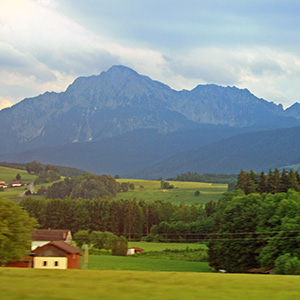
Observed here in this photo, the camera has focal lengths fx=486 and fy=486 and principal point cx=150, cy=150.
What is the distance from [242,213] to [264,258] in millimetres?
11231

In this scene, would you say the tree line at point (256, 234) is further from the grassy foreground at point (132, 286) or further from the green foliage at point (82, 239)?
the green foliage at point (82, 239)

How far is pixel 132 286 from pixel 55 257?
3790 cm

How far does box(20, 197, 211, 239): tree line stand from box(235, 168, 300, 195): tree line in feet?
81.6

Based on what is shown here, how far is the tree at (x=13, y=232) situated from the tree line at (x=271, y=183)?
191 feet

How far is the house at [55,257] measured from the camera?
4922 cm

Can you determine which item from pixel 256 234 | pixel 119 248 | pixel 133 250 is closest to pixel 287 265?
pixel 256 234

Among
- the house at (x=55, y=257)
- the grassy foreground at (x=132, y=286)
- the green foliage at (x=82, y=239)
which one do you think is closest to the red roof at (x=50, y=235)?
the green foliage at (x=82, y=239)

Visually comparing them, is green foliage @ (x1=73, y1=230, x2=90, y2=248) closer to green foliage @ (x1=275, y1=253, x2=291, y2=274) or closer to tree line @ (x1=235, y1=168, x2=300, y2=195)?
tree line @ (x1=235, y1=168, x2=300, y2=195)

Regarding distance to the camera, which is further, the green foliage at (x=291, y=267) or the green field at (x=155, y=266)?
the green field at (x=155, y=266)

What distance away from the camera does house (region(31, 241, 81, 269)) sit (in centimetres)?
4922

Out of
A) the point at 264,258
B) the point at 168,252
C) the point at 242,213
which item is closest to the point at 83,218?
the point at 168,252

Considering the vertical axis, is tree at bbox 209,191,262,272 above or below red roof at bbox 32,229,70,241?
above

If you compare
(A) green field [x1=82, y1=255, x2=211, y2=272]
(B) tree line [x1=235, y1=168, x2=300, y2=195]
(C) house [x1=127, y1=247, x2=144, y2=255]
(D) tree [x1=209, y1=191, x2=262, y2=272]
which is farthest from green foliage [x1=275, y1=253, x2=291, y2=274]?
(B) tree line [x1=235, y1=168, x2=300, y2=195]

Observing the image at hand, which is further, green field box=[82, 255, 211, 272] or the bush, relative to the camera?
green field box=[82, 255, 211, 272]
